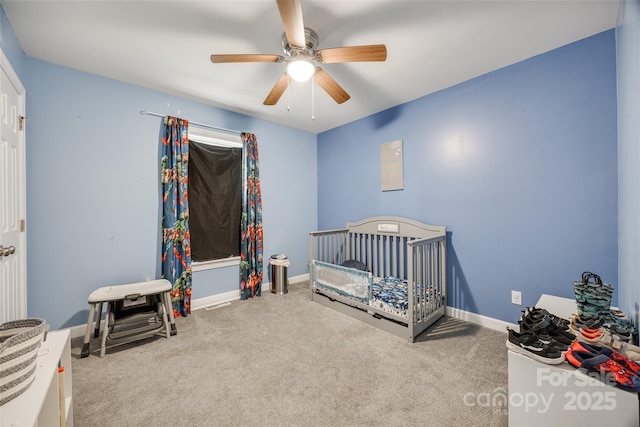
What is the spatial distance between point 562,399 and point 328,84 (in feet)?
7.42

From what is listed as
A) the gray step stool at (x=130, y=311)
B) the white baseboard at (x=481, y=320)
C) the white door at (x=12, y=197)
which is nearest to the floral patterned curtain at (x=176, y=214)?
the gray step stool at (x=130, y=311)

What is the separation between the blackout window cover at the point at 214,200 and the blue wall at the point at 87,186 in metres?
0.34

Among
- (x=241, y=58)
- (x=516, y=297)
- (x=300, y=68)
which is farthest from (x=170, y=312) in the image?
(x=516, y=297)

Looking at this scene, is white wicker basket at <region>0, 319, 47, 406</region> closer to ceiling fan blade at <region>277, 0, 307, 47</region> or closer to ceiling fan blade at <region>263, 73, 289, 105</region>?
ceiling fan blade at <region>277, 0, 307, 47</region>

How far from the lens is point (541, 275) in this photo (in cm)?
214

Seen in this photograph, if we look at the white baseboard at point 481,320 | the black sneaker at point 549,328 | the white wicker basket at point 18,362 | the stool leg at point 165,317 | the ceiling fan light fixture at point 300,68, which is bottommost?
the white baseboard at point 481,320

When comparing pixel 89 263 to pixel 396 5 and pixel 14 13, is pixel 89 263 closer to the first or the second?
pixel 14 13

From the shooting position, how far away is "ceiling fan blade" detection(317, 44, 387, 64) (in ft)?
5.23

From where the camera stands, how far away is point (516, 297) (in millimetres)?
2266

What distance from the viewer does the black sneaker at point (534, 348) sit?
107 centimetres

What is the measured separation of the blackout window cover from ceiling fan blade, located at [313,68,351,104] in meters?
1.70

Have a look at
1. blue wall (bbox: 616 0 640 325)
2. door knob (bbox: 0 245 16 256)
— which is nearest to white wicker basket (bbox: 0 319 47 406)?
door knob (bbox: 0 245 16 256)

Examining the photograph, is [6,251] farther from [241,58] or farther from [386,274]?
[386,274]

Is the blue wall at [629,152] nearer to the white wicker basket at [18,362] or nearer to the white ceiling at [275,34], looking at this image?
the white ceiling at [275,34]
